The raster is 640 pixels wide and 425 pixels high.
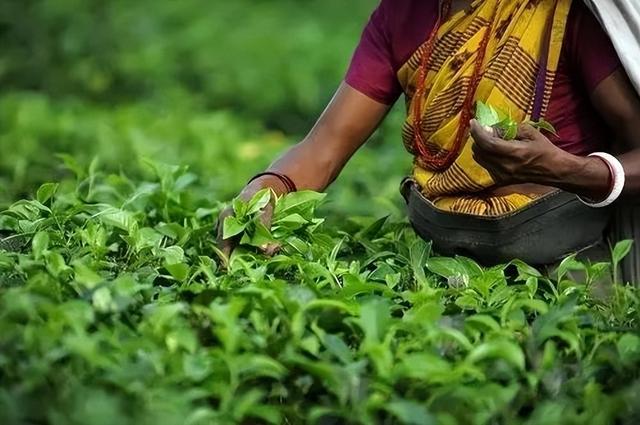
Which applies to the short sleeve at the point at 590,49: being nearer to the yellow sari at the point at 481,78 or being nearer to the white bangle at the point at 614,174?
the yellow sari at the point at 481,78

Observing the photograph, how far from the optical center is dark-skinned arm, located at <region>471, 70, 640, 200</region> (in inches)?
142

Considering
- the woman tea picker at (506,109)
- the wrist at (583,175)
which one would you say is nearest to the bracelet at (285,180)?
the woman tea picker at (506,109)

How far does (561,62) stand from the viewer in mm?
3928

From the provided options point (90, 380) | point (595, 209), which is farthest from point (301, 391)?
point (595, 209)

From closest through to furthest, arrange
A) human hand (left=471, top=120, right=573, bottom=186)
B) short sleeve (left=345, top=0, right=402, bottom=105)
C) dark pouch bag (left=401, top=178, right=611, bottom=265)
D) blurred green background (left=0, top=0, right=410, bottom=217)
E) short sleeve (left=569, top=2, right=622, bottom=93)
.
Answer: human hand (left=471, top=120, right=573, bottom=186) < short sleeve (left=569, top=2, right=622, bottom=93) < dark pouch bag (left=401, top=178, right=611, bottom=265) < short sleeve (left=345, top=0, right=402, bottom=105) < blurred green background (left=0, top=0, right=410, bottom=217)

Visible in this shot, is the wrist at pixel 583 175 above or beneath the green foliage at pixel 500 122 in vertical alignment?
beneath

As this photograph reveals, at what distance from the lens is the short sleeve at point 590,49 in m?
3.84

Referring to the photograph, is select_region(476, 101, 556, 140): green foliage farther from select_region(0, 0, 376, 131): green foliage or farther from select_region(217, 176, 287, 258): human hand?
select_region(0, 0, 376, 131): green foliage

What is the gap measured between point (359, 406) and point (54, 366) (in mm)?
622

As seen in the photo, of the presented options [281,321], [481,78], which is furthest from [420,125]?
[281,321]

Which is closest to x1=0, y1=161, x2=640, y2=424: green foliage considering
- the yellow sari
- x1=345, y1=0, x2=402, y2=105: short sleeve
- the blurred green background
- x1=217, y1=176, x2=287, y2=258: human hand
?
x1=217, y1=176, x2=287, y2=258: human hand

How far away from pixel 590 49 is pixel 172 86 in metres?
5.31

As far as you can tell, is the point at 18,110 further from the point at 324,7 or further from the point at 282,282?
the point at 324,7

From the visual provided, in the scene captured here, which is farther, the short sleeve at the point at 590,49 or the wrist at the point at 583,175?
the short sleeve at the point at 590,49
